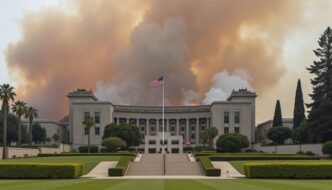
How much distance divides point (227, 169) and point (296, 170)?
16647 mm

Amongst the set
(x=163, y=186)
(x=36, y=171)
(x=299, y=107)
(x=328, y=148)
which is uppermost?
(x=299, y=107)

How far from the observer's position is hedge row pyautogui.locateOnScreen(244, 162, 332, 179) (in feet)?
158

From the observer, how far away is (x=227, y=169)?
64.4 metres

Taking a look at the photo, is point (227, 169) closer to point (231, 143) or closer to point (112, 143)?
point (231, 143)

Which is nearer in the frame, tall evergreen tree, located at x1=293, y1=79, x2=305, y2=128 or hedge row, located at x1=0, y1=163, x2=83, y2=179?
hedge row, located at x1=0, y1=163, x2=83, y2=179

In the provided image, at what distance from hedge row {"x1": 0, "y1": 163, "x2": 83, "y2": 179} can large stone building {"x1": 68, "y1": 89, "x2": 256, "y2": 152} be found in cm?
11254

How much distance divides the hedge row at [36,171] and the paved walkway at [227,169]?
Result: 16202mm

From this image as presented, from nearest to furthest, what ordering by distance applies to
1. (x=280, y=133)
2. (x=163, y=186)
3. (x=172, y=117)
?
(x=163, y=186) → (x=280, y=133) → (x=172, y=117)

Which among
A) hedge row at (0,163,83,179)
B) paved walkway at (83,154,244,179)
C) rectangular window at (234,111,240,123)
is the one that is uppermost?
rectangular window at (234,111,240,123)

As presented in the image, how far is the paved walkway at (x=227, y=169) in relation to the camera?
191ft

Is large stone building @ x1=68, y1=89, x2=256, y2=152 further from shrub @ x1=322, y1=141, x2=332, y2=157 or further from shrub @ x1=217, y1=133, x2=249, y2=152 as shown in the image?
shrub @ x1=322, y1=141, x2=332, y2=157

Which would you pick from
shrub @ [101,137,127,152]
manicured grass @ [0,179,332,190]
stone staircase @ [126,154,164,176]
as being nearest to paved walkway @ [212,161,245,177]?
stone staircase @ [126,154,164,176]

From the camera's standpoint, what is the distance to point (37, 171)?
48469 mm

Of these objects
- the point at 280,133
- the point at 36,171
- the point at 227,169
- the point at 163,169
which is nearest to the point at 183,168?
the point at 163,169
